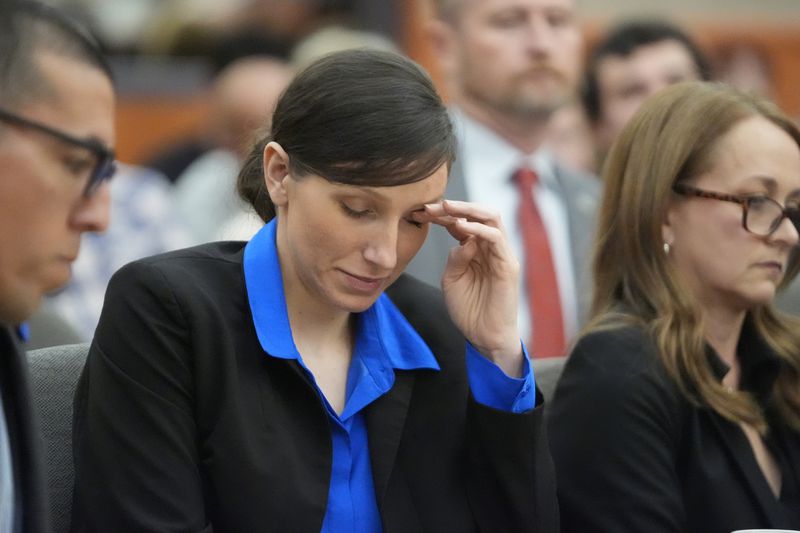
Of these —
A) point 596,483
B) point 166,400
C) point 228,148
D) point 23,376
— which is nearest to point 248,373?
point 166,400

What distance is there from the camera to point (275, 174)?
2.21m

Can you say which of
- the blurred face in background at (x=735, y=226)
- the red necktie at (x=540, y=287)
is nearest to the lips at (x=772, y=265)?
the blurred face in background at (x=735, y=226)

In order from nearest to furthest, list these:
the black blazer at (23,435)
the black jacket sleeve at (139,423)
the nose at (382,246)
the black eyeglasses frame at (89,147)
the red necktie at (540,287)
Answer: the black eyeglasses frame at (89,147) → the black blazer at (23,435) → the black jacket sleeve at (139,423) → the nose at (382,246) → the red necktie at (540,287)

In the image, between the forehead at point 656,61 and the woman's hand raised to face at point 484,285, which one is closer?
the woman's hand raised to face at point 484,285

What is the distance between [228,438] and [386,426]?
0.29 metres

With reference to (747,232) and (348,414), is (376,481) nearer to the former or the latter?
(348,414)

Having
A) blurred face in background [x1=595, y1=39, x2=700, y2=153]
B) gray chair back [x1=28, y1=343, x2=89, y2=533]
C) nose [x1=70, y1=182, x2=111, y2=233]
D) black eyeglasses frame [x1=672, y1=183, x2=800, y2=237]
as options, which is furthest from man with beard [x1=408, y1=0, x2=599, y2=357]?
nose [x1=70, y1=182, x2=111, y2=233]

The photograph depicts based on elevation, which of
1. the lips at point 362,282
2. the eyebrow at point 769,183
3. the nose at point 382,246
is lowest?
the eyebrow at point 769,183

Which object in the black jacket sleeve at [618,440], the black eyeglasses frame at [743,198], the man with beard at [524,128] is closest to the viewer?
the black jacket sleeve at [618,440]

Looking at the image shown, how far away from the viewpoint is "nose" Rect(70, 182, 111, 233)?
1742 millimetres

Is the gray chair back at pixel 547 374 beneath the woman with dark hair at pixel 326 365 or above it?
beneath

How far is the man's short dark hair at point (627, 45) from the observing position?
4523mm

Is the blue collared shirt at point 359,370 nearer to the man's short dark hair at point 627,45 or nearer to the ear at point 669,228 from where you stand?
the ear at point 669,228

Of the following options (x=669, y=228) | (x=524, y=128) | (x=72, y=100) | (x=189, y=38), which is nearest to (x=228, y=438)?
(x=72, y=100)
